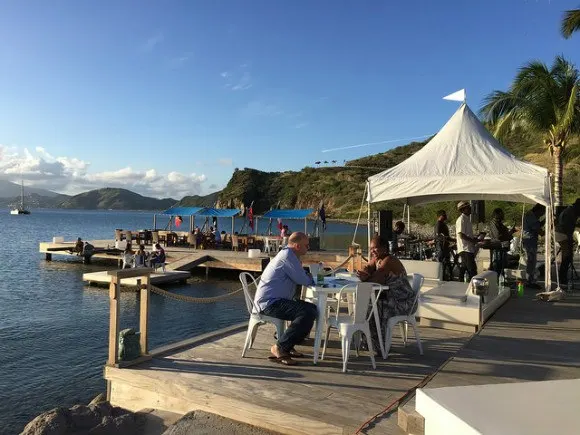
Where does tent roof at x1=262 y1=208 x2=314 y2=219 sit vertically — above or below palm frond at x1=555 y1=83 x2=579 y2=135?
below

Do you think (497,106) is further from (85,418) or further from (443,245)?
(85,418)

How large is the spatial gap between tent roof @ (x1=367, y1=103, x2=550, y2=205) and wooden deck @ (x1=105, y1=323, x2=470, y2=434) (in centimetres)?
332

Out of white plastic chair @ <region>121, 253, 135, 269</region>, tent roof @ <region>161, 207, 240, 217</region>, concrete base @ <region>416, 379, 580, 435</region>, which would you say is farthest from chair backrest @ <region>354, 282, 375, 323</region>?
tent roof @ <region>161, 207, 240, 217</region>

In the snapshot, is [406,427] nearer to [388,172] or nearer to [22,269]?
[388,172]

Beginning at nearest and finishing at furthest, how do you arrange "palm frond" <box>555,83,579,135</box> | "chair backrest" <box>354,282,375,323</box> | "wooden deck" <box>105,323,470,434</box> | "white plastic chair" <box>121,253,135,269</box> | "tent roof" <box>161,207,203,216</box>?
1. "wooden deck" <box>105,323,470,434</box>
2. "chair backrest" <box>354,282,375,323</box>
3. "palm frond" <box>555,83,579,135</box>
4. "white plastic chair" <box>121,253,135,269</box>
5. "tent roof" <box>161,207,203,216</box>

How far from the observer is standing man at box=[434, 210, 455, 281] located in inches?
392

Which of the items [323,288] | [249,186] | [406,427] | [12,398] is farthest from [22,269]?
[249,186]

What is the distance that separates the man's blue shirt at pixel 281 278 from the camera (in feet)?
16.1

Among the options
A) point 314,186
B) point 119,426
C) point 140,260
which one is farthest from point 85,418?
point 314,186

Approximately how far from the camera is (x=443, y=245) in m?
10.1

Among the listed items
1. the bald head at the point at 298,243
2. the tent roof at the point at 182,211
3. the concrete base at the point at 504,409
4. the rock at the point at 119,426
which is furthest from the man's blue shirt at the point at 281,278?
the tent roof at the point at 182,211

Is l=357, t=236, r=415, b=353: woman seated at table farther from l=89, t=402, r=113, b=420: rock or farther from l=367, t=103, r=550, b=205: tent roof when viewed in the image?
l=367, t=103, r=550, b=205: tent roof

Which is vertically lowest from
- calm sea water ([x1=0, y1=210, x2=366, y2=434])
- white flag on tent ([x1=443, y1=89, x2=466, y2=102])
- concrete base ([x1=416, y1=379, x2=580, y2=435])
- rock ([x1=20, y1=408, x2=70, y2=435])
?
calm sea water ([x1=0, y1=210, x2=366, y2=434])

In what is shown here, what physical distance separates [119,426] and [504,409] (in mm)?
3867
